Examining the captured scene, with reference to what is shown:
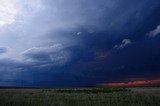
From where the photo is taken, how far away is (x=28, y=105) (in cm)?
1684

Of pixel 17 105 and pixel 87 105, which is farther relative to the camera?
pixel 87 105

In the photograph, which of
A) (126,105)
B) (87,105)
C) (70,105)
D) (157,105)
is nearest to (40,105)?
(70,105)

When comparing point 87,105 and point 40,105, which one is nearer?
point 40,105

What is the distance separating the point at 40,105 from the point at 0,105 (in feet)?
9.73

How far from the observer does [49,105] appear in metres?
17.6

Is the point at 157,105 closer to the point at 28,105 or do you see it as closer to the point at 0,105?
the point at 28,105

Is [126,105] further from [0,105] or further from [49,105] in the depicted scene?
[0,105]

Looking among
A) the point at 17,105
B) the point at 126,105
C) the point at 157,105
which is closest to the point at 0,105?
the point at 17,105

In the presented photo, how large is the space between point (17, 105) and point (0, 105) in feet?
4.30

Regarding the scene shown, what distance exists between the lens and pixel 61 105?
1766cm

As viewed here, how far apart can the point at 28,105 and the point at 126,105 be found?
8.19 m

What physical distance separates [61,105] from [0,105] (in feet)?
15.4

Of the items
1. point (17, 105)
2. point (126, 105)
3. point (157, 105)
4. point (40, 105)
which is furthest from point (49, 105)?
point (157, 105)

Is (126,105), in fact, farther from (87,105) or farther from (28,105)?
(28,105)
